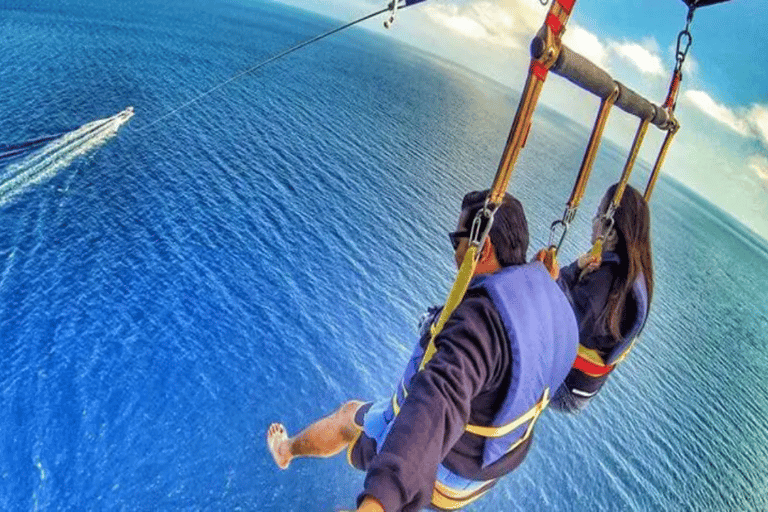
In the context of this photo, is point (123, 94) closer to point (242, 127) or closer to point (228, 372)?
point (242, 127)

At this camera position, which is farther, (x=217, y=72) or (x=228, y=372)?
(x=217, y=72)

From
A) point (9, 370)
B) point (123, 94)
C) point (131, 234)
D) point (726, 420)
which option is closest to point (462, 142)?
point (123, 94)

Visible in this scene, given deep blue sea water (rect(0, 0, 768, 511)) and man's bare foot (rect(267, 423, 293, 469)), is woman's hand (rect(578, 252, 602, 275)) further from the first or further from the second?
deep blue sea water (rect(0, 0, 768, 511))

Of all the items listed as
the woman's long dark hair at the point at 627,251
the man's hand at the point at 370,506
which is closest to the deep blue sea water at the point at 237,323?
the woman's long dark hair at the point at 627,251

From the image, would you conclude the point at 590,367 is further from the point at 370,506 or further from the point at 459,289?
the point at 370,506

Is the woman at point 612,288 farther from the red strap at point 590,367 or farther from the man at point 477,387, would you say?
the man at point 477,387

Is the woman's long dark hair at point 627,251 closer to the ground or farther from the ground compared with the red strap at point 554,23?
closer to the ground
